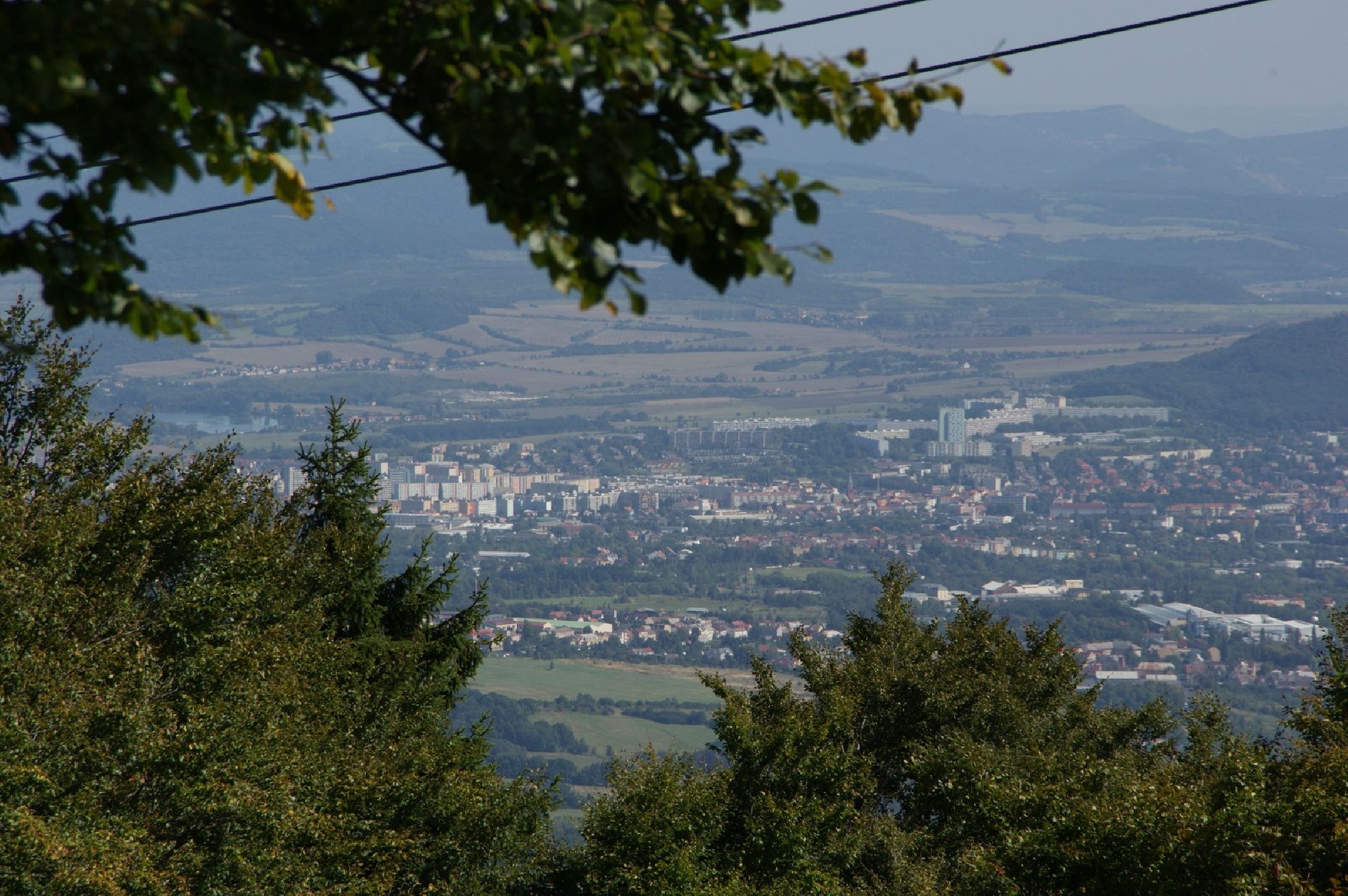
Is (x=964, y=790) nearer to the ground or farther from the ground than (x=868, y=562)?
farther from the ground

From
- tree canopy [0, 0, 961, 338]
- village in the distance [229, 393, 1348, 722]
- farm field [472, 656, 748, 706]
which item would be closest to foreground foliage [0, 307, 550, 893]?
tree canopy [0, 0, 961, 338]

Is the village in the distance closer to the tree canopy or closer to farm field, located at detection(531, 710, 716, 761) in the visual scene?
farm field, located at detection(531, 710, 716, 761)

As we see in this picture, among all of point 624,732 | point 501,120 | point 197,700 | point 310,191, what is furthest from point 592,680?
point 501,120

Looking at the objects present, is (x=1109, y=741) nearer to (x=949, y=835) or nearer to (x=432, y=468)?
(x=949, y=835)

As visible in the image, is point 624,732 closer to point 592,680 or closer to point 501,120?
point 592,680

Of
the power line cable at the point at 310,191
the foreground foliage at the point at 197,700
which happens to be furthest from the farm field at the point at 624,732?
the power line cable at the point at 310,191

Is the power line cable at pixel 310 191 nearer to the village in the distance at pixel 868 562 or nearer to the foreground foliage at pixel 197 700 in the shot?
the foreground foliage at pixel 197 700
